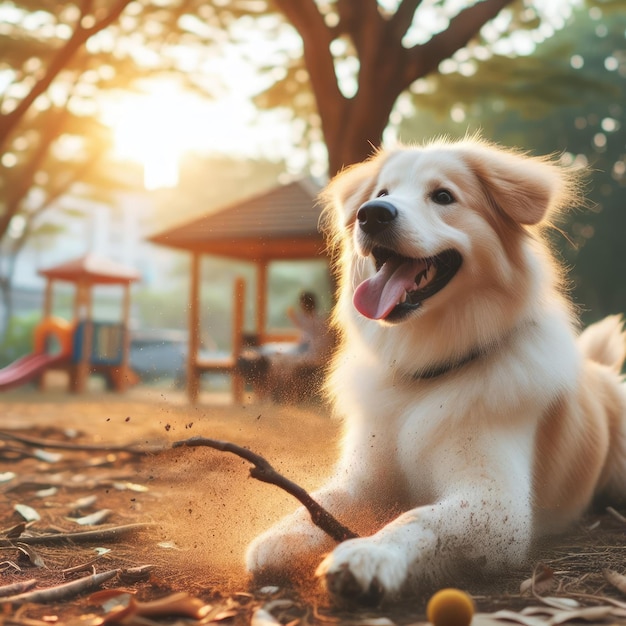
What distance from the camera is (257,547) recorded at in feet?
8.09

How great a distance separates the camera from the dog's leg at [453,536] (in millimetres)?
2068

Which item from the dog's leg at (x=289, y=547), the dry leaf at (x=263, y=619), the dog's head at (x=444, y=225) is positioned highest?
the dog's head at (x=444, y=225)

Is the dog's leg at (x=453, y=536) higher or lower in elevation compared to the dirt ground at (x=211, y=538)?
higher

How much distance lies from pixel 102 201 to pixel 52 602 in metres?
20.2

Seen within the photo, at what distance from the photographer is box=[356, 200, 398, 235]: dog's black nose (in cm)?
282

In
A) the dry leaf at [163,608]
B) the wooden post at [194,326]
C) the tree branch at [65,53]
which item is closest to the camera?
the dry leaf at [163,608]

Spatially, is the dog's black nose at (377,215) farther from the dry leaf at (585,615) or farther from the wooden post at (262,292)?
the wooden post at (262,292)

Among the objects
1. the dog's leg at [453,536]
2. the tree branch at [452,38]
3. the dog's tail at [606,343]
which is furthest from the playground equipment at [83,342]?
the dog's leg at [453,536]

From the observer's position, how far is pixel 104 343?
648 inches

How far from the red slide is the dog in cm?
1204

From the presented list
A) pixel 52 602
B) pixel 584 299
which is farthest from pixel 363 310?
pixel 584 299

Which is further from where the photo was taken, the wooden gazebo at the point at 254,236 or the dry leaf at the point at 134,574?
the wooden gazebo at the point at 254,236

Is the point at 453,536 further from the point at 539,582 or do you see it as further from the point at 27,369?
the point at 27,369

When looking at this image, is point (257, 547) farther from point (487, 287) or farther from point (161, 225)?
point (161, 225)
